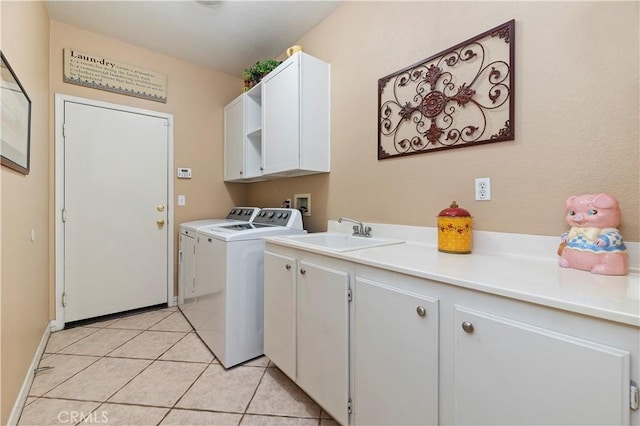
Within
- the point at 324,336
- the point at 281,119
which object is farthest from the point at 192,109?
the point at 324,336

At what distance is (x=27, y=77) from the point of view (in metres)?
1.62

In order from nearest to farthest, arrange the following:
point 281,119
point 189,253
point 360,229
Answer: point 360,229, point 281,119, point 189,253

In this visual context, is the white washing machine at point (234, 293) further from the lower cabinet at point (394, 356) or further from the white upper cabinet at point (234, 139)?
the white upper cabinet at point (234, 139)

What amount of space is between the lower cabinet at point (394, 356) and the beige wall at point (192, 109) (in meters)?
2.46

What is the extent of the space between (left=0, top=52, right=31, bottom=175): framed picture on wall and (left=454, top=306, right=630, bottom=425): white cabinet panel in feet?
6.49

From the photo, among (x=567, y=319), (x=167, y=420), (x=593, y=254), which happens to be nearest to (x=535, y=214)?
(x=593, y=254)

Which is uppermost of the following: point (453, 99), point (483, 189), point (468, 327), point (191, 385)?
point (453, 99)

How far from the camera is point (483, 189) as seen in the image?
1318 millimetres

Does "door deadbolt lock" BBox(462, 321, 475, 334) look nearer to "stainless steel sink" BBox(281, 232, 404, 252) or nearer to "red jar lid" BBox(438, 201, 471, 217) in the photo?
"red jar lid" BBox(438, 201, 471, 217)

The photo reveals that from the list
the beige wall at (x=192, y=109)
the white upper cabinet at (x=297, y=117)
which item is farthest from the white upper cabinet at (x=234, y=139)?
the white upper cabinet at (x=297, y=117)

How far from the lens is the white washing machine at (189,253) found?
234 centimetres

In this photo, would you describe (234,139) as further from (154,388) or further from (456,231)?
(456,231)

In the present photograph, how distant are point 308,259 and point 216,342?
103cm

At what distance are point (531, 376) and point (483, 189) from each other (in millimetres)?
856
